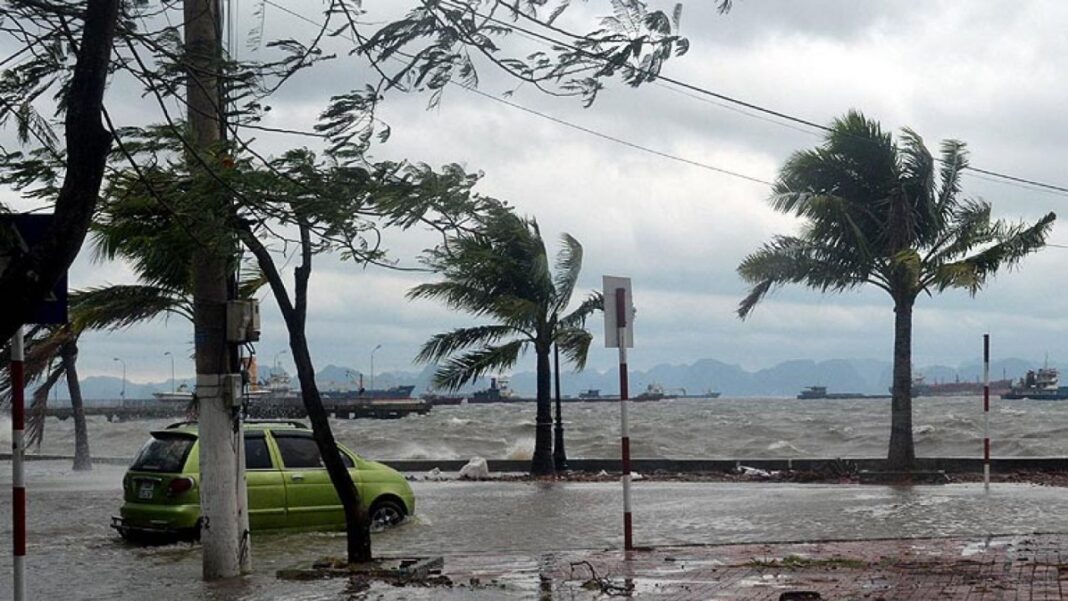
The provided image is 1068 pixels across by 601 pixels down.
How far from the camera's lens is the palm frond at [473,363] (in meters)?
29.2

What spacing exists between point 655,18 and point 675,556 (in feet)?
24.0

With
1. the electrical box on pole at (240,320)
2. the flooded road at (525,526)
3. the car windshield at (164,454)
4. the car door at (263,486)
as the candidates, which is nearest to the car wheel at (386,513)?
the flooded road at (525,526)

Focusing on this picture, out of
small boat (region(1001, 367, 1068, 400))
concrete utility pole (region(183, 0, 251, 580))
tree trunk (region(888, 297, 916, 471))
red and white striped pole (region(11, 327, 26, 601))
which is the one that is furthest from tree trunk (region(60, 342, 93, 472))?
small boat (region(1001, 367, 1068, 400))

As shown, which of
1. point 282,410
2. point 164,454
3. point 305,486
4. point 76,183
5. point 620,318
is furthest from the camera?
point 282,410

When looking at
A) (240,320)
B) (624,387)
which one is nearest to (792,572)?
(624,387)

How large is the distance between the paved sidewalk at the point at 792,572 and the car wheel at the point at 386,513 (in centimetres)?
382

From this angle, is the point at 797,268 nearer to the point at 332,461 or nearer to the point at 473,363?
the point at 473,363

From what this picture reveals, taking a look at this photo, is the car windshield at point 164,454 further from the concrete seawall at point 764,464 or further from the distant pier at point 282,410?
the distant pier at point 282,410

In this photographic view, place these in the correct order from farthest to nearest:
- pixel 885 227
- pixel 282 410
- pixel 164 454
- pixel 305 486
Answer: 1. pixel 282 410
2. pixel 885 227
3. pixel 305 486
4. pixel 164 454

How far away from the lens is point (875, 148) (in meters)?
27.3

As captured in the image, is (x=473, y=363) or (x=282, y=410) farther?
(x=282, y=410)

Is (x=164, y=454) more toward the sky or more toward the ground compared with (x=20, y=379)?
more toward the ground

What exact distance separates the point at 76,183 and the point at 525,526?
12.9 m

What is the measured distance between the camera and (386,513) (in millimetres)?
18562
